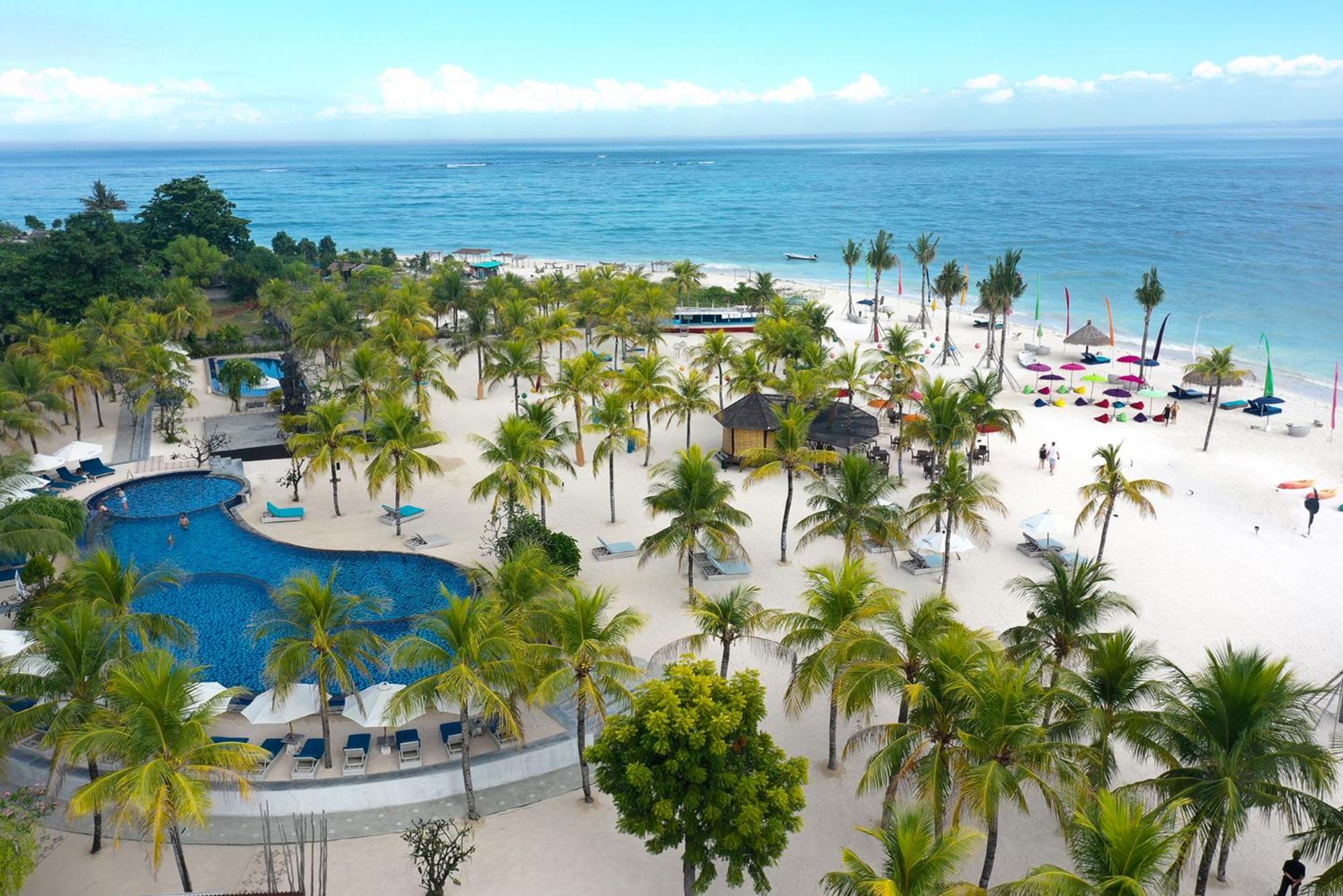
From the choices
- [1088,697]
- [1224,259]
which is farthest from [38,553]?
[1224,259]

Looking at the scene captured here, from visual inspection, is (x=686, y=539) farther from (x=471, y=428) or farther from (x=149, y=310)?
(x=149, y=310)

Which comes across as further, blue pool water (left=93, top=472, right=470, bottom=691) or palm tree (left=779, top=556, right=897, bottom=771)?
blue pool water (left=93, top=472, right=470, bottom=691)

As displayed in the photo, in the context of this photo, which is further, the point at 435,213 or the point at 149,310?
the point at 435,213

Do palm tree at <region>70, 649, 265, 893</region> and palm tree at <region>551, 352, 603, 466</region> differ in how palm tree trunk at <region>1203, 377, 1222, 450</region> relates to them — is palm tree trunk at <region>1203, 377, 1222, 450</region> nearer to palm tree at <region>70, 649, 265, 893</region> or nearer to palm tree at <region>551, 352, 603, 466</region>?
palm tree at <region>551, 352, 603, 466</region>

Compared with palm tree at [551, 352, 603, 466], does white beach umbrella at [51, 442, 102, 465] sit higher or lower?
lower

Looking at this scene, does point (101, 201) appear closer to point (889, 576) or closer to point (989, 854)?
point (889, 576)

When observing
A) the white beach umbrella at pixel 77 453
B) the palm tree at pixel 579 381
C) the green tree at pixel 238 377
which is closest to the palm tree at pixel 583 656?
the palm tree at pixel 579 381

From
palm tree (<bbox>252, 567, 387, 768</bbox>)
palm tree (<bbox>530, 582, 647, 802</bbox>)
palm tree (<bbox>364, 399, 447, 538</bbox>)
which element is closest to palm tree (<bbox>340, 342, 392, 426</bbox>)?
palm tree (<bbox>364, 399, 447, 538</bbox>)
